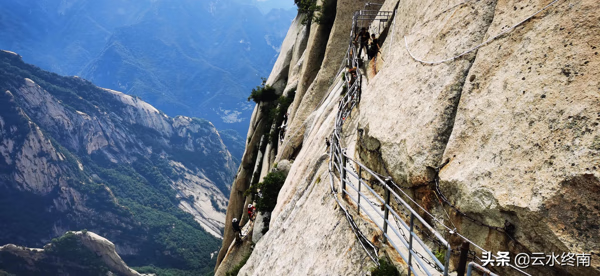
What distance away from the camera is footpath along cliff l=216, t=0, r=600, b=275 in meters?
4.37

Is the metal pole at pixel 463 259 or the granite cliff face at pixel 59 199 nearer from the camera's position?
the metal pole at pixel 463 259

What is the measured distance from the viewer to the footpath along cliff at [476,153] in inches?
172

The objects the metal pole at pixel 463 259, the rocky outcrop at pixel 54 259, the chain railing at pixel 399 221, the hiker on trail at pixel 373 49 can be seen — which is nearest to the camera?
the metal pole at pixel 463 259

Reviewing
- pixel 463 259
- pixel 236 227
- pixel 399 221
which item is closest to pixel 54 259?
pixel 236 227

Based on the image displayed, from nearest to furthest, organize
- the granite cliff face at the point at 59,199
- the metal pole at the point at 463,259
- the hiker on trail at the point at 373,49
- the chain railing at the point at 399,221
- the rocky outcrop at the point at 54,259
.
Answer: the metal pole at the point at 463,259, the chain railing at the point at 399,221, the hiker on trail at the point at 373,49, the rocky outcrop at the point at 54,259, the granite cliff face at the point at 59,199

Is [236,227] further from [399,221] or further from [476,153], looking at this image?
[476,153]

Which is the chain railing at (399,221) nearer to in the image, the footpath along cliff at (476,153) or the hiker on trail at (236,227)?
the footpath along cliff at (476,153)

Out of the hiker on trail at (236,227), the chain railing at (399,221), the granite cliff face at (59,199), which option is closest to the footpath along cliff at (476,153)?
the chain railing at (399,221)

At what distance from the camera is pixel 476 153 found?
569 centimetres

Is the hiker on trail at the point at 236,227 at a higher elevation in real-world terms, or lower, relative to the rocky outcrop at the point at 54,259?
higher

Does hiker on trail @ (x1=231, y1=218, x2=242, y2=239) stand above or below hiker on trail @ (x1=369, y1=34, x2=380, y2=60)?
below

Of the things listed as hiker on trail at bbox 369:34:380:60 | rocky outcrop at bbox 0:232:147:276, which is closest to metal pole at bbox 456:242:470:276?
hiker on trail at bbox 369:34:380:60

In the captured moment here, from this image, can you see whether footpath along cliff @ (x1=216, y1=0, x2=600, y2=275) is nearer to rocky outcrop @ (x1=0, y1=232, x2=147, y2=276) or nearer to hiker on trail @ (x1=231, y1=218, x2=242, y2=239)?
hiker on trail @ (x1=231, y1=218, x2=242, y2=239)

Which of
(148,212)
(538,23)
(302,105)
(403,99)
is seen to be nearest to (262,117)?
(302,105)
